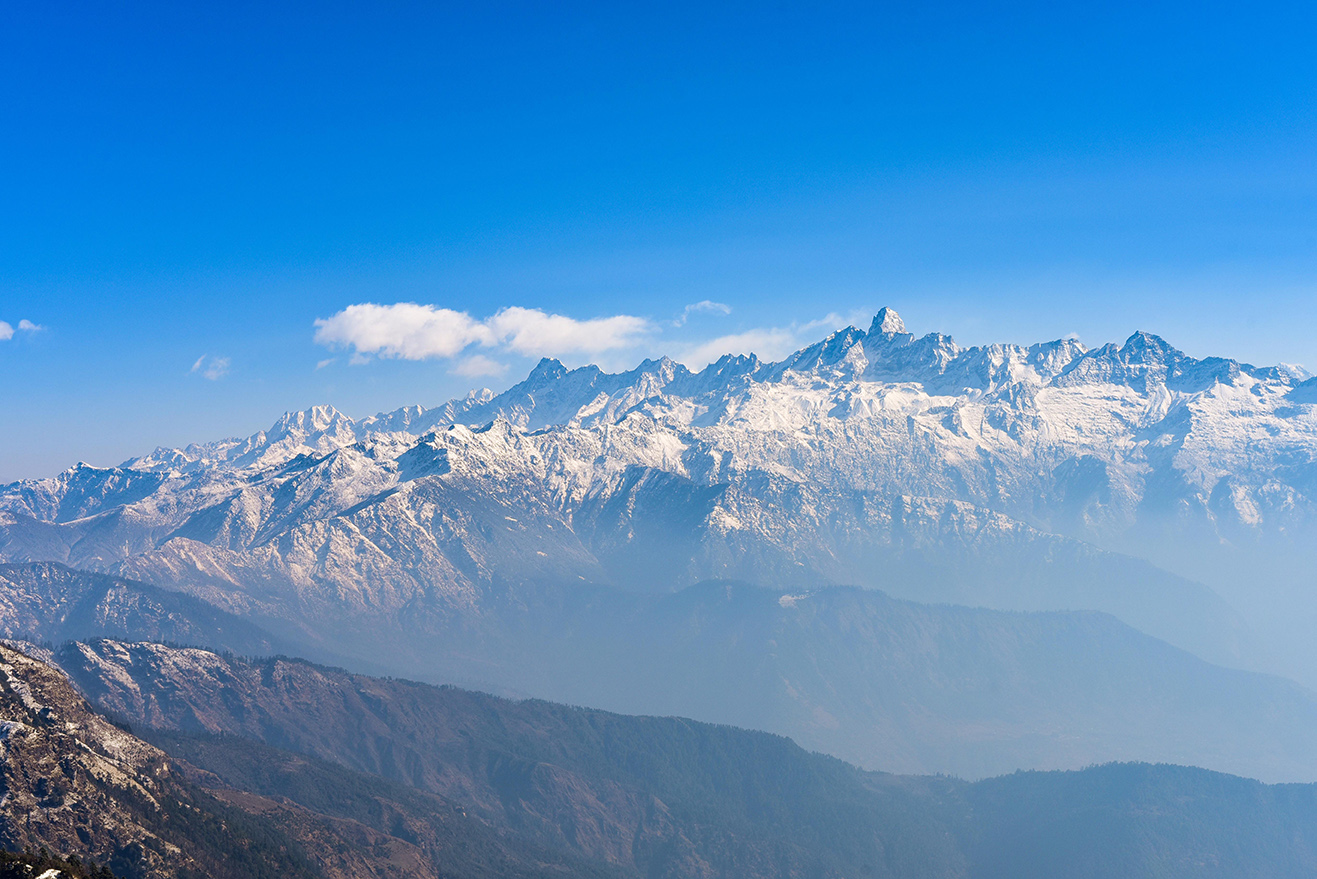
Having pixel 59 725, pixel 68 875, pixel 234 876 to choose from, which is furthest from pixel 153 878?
pixel 68 875

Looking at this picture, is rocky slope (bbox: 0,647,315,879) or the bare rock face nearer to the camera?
the bare rock face

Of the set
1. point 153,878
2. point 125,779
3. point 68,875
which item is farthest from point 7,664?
point 68,875

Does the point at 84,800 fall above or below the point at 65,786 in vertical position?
below

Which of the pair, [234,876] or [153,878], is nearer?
[153,878]

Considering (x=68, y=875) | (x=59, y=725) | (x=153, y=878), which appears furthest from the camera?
(x=59, y=725)

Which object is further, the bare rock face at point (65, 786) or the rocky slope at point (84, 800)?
the rocky slope at point (84, 800)

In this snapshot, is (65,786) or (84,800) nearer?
(65,786)

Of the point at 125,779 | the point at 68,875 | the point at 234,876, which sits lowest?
the point at 234,876

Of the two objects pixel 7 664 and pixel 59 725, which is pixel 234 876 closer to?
pixel 59 725

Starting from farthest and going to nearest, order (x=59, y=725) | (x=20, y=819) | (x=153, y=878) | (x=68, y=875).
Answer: (x=59, y=725) → (x=153, y=878) → (x=20, y=819) → (x=68, y=875)

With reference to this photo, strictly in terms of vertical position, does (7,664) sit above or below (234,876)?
above
